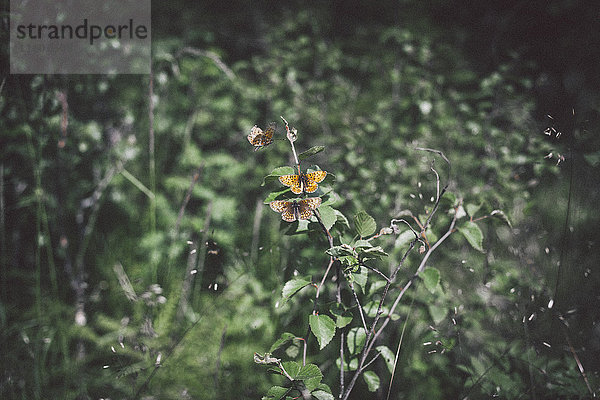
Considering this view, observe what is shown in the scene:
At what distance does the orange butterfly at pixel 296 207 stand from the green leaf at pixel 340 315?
27 centimetres

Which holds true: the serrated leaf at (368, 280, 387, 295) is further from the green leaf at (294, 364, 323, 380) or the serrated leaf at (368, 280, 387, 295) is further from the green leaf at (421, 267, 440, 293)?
the green leaf at (294, 364, 323, 380)

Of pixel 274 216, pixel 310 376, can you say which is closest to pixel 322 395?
pixel 310 376

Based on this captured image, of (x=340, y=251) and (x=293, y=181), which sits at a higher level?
(x=293, y=181)

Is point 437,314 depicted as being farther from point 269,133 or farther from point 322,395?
point 269,133

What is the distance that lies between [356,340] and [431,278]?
0.25 m

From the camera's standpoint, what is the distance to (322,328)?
0.83m

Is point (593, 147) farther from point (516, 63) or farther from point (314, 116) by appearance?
point (314, 116)

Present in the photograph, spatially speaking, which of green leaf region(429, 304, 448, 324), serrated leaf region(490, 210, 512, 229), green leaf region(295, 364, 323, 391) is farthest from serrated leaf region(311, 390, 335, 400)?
serrated leaf region(490, 210, 512, 229)

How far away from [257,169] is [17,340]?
139 cm

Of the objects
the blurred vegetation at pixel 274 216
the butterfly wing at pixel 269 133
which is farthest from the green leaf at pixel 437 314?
the butterfly wing at pixel 269 133

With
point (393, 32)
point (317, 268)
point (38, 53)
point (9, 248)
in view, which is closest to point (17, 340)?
point (9, 248)

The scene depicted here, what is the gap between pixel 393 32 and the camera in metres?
1.90

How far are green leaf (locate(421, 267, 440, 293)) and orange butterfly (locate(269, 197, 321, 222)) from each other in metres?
0.41

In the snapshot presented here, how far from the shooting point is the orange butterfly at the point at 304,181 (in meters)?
0.79
